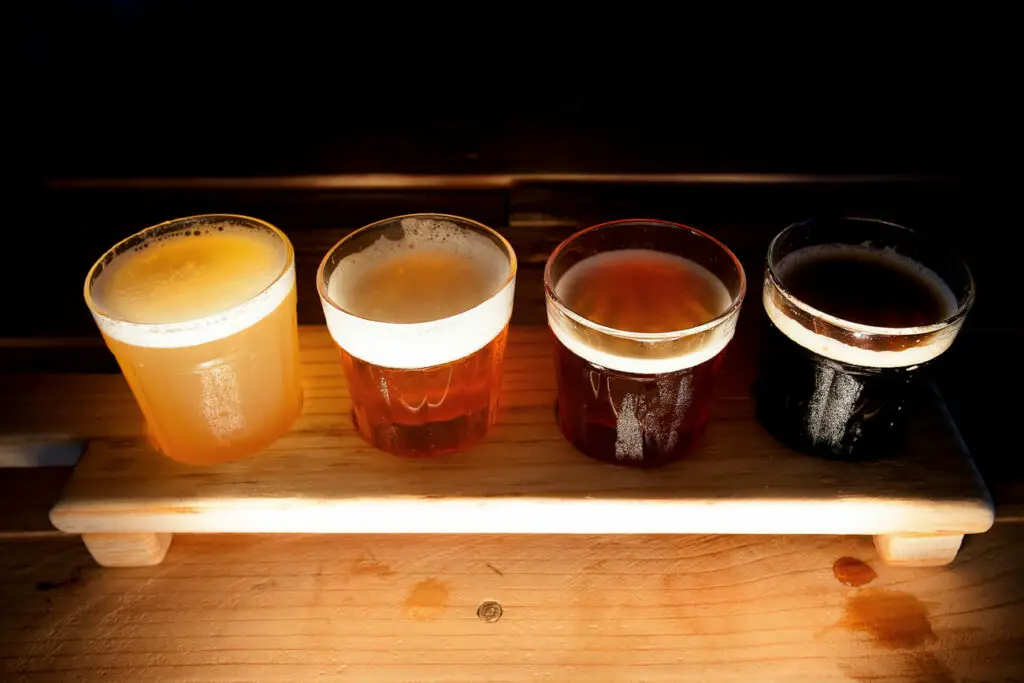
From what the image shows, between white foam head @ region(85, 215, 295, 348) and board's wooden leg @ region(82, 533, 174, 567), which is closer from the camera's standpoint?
white foam head @ region(85, 215, 295, 348)

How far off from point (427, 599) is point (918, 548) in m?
0.48

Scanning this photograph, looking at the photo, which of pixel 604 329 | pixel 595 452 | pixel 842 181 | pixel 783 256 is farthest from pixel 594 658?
pixel 842 181

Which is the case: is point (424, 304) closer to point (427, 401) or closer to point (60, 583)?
point (427, 401)

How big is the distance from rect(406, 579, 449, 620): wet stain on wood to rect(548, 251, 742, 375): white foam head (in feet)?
0.88

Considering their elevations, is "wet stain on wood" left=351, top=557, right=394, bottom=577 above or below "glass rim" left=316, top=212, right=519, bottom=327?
below

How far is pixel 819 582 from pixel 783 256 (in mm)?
319

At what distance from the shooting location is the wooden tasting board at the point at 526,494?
76 cm

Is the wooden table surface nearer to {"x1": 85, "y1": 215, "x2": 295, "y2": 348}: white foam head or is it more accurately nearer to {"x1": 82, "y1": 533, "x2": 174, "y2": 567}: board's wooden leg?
{"x1": 82, "y1": 533, "x2": 174, "y2": 567}: board's wooden leg

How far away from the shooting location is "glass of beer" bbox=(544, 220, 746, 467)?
70 cm

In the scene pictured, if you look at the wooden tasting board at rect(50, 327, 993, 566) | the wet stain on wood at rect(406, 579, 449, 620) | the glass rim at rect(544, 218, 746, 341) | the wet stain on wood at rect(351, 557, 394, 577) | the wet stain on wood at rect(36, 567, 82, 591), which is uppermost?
the glass rim at rect(544, 218, 746, 341)

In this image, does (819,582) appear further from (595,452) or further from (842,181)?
(842,181)

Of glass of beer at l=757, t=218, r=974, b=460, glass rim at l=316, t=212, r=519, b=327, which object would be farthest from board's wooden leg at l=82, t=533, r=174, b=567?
glass of beer at l=757, t=218, r=974, b=460

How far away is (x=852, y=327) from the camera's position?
0.68 metres

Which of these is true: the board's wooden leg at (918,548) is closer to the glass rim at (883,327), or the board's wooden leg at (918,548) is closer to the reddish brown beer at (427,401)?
the glass rim at (883,327)
